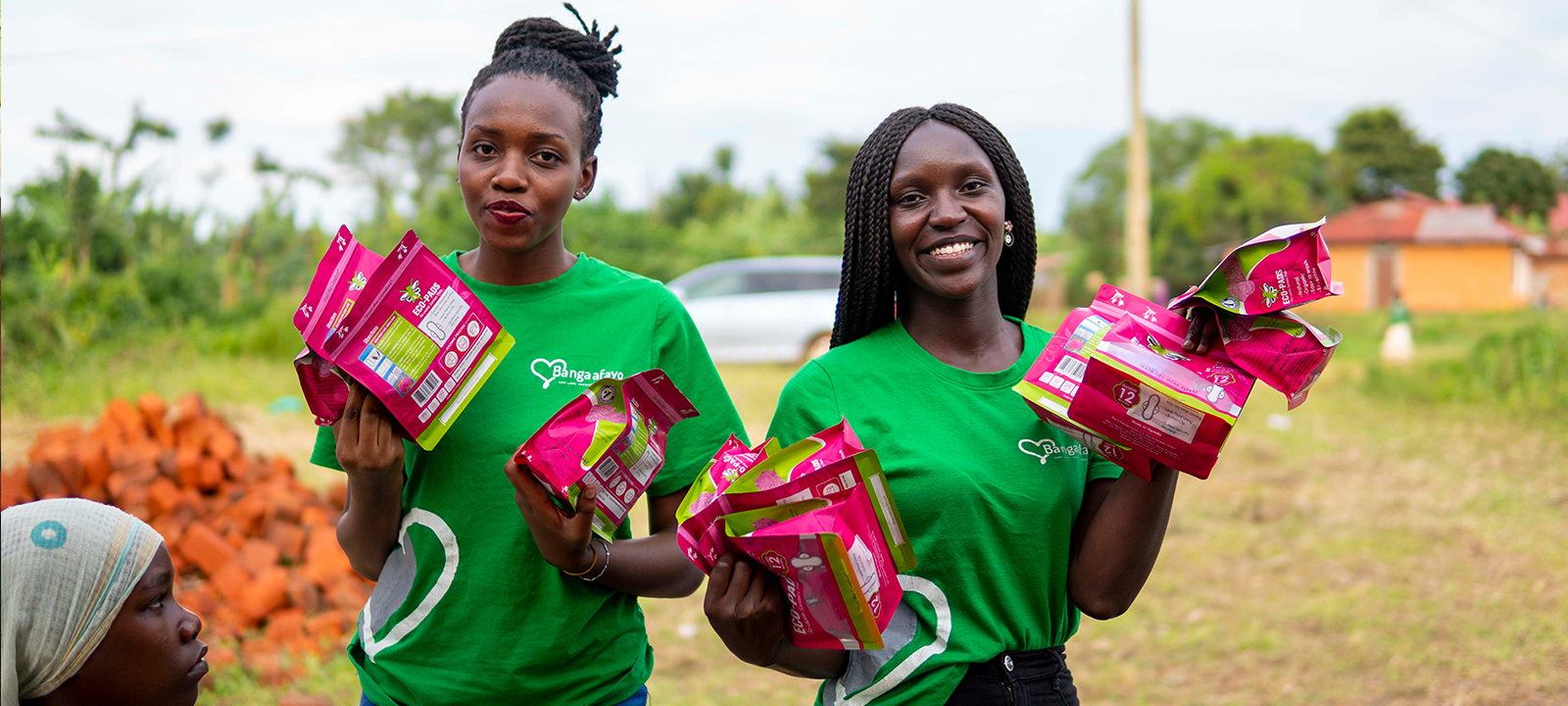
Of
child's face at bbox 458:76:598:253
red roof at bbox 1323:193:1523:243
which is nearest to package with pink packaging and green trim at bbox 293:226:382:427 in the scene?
child's face at bbox 458:76:598:253

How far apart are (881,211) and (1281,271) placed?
653 millimetres

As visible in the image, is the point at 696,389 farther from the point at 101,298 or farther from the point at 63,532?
the point at 101,298

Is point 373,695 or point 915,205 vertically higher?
point 915,205

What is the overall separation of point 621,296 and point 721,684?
2782mm

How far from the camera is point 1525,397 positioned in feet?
29.9

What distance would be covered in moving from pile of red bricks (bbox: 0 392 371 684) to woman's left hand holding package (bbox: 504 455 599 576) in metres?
2.79

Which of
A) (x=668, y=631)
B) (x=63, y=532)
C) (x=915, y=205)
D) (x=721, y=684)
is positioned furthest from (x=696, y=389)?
(x=668, y=631)

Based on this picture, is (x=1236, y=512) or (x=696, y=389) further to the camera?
(x=1236, y=512)

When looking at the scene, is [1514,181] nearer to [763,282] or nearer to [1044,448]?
[763,282]

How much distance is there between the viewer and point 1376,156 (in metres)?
27.5

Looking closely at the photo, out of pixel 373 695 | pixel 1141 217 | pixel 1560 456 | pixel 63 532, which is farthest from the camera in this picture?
pixel 1141 217

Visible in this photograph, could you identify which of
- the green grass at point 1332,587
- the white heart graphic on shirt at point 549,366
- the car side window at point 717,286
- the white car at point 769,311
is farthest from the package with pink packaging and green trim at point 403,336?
the car side window at point 717,286

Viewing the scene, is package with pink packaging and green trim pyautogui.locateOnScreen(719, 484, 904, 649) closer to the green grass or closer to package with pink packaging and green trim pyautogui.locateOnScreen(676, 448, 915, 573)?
package with pink packaging and green trim pyautogui.locateOnScreen(676, 448, 915, 573)

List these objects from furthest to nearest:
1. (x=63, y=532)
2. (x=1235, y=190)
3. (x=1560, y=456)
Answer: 1. (x=1235, y=190)
2. (x=1560, y=456)
3. (x=63, y=532)
